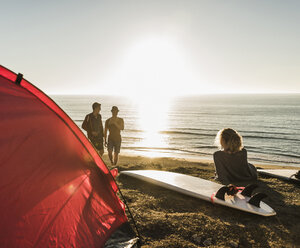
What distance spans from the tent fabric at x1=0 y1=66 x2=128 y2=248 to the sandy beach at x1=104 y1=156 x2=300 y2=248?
0.58 m

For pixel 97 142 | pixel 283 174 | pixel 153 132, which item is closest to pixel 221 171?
pixel 283 174

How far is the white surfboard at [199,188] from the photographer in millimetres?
3797

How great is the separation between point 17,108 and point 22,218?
4.07ft

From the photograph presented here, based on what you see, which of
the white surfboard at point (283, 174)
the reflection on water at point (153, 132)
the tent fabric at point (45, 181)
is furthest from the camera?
the reflection on water at point (153, 132)

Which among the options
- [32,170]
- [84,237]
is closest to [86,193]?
[84,237]

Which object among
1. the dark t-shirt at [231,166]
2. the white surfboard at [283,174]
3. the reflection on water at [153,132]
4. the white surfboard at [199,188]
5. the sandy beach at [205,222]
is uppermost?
the dark t-shirt at [231,166]

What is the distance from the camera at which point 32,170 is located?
2.69 meters

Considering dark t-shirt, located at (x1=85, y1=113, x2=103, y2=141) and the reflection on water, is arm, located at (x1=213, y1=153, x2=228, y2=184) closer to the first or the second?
dark t-shirt, located at (x1=85, y1=113, x2=103, y2=141)

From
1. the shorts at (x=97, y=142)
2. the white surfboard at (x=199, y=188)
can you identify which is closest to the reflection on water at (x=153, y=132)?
the shorts at (x=97, y=142)

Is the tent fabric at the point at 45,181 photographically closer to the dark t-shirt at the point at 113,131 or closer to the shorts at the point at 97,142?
the shorts at the point at 97,142

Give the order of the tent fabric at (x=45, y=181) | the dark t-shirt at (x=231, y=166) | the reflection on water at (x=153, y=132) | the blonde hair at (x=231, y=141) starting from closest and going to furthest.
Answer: the tent fabric at (x=45, y=181), the blonde hair at (x=231, y=141), the dark t-shirt at (x=231, y=166), the reflection on water at (x=153, y=132)

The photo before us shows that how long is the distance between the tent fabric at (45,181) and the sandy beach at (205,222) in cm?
58

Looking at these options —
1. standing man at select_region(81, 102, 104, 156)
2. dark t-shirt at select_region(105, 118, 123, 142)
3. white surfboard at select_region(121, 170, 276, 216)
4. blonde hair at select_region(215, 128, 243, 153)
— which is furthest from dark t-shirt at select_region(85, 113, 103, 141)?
blonde hair at select_region(215, 128, 243, 153)

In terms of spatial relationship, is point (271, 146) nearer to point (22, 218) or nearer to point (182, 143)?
point (182, 143)
